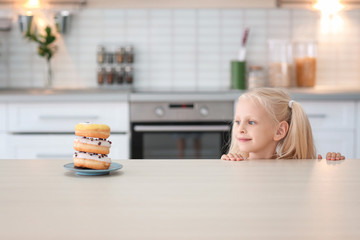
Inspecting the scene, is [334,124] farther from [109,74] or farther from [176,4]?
[109,74]

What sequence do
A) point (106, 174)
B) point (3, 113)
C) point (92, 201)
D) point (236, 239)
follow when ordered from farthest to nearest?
point (3, 113), point (106, 174), point (92, 201), point (236, 239)

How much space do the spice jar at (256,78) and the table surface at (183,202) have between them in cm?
215

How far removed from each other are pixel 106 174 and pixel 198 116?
74.4 inches

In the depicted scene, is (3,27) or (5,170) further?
(3,27)

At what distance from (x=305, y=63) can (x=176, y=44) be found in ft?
2.95

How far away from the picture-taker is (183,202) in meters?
0.92

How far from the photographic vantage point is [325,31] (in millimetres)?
3691

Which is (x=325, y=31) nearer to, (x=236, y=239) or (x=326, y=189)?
(x=326, y=189)

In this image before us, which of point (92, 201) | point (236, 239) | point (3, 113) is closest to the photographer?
point (236, 239)

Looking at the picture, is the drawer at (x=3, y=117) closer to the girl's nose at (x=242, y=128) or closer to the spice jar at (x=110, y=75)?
the spice jar at (x=110, y=75)

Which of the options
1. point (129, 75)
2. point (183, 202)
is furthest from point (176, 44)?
point (183, 202)

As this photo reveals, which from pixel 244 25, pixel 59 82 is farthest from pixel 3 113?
pixel 244 25

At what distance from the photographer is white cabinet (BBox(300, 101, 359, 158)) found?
10.0 ft

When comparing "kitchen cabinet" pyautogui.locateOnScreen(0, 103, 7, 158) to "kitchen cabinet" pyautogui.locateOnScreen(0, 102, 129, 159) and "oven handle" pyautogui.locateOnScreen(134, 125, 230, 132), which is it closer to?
"kitchen cabinet" pyautogui.locateOnScreen(0, 102, 129, 159)
